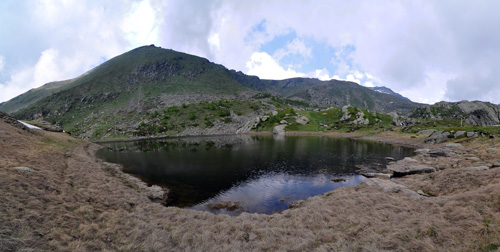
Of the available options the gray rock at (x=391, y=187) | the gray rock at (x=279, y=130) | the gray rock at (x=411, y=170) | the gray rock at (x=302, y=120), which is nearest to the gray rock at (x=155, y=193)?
the gray rock at (x=391, y=187)

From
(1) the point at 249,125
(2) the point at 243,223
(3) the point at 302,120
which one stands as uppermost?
(3) the point at 302,120

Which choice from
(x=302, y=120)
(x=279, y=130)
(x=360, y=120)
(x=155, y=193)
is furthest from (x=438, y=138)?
(x=302, y=120)

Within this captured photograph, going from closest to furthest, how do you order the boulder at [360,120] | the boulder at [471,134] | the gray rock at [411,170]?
the gray rock at [411,170] → the boulder at [471,134] → the boulder at [360,120]

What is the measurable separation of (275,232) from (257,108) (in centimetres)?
18115

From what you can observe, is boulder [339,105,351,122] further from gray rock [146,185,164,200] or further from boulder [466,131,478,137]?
gray rock [146,185,164,200]

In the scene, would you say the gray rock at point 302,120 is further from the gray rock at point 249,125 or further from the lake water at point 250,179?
the lake water at point 250,179

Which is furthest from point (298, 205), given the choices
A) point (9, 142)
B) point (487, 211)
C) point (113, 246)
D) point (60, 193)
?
point (9, 142)

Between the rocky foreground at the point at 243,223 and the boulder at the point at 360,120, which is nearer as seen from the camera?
the rocky foreground at the point at 243,223

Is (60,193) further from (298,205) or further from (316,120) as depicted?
(316,120)

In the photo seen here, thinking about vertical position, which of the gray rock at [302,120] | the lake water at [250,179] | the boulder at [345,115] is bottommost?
the lake water at [250,179]

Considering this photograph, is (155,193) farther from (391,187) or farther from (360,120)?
(360,120)

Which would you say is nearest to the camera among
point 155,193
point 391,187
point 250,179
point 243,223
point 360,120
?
point 243,223

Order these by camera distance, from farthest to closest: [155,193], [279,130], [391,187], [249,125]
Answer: [249,125]
[279,130]
[155,193]
[391,187]

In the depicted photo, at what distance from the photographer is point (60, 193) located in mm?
16625
